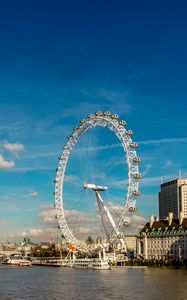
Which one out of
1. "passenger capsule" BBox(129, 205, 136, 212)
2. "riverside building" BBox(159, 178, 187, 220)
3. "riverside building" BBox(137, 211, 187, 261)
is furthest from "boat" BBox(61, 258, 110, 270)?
"riverside building" BBox(159, 178, 187, 220)

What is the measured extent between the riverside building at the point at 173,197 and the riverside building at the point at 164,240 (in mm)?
48890

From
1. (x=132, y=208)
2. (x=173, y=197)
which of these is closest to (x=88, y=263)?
(x=132, y=208)

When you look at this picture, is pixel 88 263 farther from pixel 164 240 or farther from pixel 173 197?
pixel 173 197

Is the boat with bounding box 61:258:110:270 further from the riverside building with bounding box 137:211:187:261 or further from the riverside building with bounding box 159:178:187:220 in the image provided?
the riverside building with bounding box 159:178:187:220

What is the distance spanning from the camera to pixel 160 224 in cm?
12050

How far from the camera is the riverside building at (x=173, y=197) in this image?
17375cm

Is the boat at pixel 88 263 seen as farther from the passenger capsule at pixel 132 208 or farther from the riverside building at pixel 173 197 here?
the riverside building at pixel 173 197

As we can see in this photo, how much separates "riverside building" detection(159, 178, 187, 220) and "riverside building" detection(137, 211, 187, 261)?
48.9 m

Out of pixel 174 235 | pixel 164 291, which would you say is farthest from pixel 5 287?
pixel 174 235

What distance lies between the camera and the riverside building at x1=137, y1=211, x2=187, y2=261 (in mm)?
110625

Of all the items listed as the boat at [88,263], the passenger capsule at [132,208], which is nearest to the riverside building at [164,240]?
the boat at [88,263]

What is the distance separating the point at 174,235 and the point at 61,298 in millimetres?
74863

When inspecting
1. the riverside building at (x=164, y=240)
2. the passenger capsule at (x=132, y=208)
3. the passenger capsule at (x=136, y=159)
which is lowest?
the riverside building at (x=164, y=240)

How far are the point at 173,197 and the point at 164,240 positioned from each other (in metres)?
63.9
